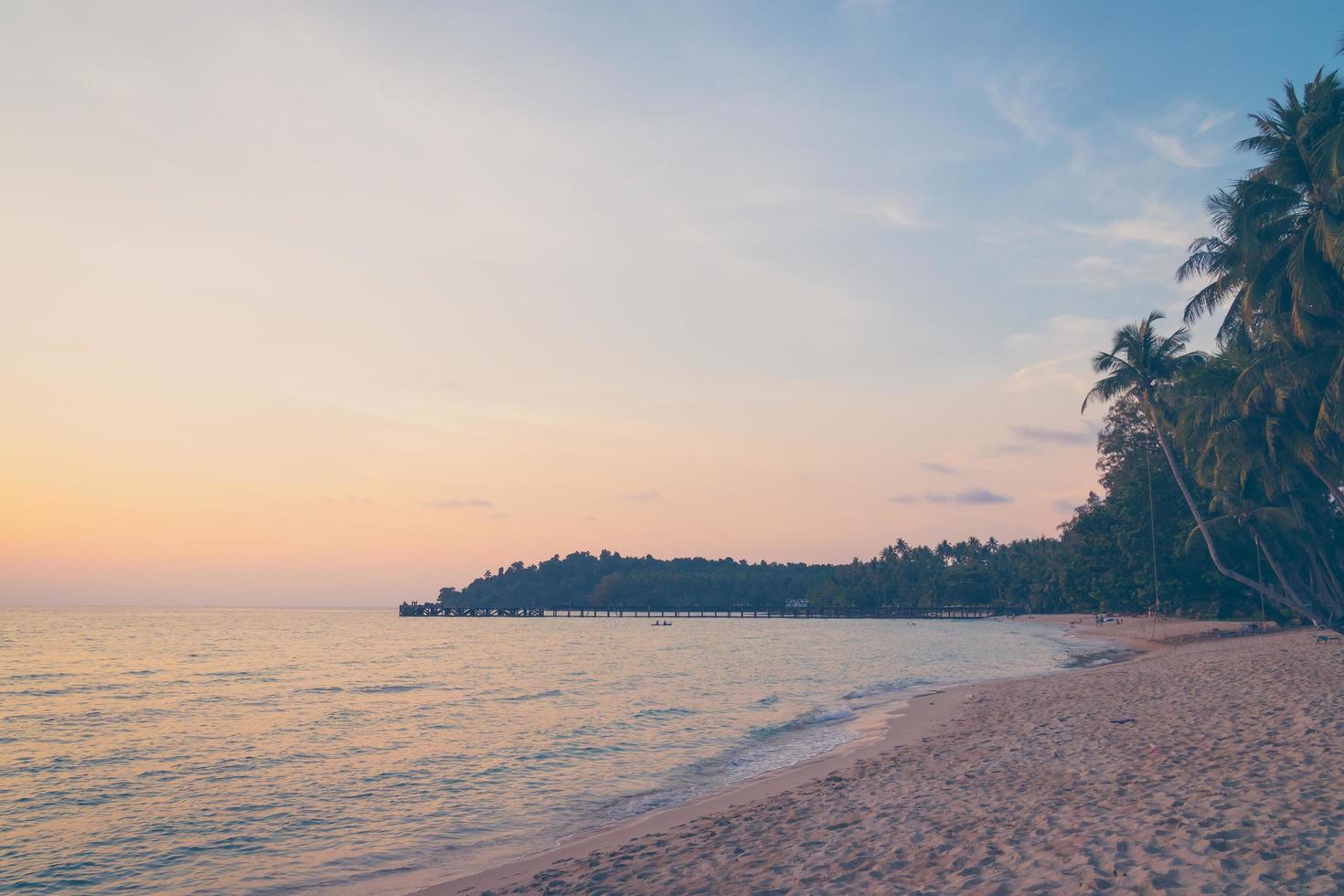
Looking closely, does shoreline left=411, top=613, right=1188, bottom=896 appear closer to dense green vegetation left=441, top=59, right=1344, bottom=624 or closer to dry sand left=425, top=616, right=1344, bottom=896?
dry sand left=425, top=616, right=1344, bottom=896

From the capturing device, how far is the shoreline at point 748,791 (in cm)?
977

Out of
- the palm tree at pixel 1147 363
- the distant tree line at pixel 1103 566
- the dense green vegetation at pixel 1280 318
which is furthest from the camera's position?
the distant tree line at pixel 1103 566

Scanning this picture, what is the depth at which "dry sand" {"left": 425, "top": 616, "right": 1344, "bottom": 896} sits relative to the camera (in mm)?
6938

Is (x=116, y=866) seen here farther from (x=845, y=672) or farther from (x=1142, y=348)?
(x=1142, y=348)

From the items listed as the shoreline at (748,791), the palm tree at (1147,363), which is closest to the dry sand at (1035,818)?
the shoreline at (748,791)

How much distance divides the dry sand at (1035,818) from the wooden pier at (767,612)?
11695cm

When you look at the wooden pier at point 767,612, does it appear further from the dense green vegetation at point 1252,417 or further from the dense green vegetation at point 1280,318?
the dense green vegetation at point 1280,318

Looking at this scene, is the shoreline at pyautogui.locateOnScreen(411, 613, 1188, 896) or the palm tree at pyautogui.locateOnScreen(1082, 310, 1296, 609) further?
the palm tree at pyautogui.locateOnScreen(1082, 310, 1296, 609)

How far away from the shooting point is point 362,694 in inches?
1239

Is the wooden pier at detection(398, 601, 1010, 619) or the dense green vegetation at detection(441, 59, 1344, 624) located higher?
the dense green vegetation at detection(441, 59, 1344, 624)

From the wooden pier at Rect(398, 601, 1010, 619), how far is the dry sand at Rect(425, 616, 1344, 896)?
117 meters

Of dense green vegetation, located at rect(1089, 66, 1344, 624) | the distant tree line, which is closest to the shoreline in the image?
dense green vegetation, located at rect(1089, 66, 1344, 624)

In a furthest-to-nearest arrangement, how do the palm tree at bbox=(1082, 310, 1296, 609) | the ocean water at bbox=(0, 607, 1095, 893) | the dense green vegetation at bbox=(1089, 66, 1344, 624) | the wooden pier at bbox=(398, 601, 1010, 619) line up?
the wooden pier at bbox=(398, 601, 1010, 619) < the palm tree at bbox=(1082, 310, 1296, 609) < the dense green vegetation at bbox=(1089, 66, 1344, 624) < the ocean water at bbox=(0, 607, 1095, 893)

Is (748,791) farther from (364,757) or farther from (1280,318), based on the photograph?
(1280,318)
